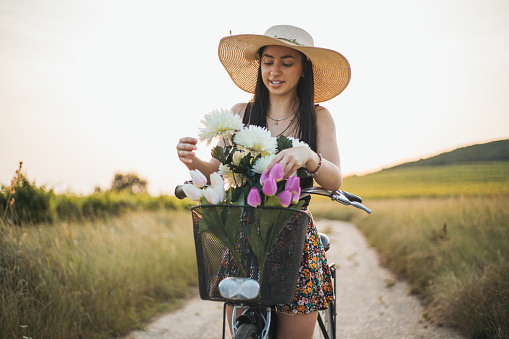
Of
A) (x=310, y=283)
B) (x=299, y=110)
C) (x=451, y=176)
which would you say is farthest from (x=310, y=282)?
(x=451, y=176)

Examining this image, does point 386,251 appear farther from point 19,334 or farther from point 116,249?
point 19,334

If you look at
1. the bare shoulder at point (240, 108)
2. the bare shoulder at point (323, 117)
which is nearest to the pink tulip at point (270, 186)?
the bare shoulder at point (323, 117)

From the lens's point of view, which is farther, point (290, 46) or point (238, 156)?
point (290, 46)

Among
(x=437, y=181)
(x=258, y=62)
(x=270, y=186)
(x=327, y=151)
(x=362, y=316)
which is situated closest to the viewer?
(x=270, y=186)

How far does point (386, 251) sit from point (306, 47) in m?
7.37

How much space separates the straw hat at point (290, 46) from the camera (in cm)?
248

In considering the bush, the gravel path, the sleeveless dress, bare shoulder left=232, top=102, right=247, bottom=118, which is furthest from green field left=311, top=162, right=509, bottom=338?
the bush

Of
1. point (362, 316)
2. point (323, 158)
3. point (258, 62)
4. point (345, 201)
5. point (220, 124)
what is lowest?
point (362, 316)

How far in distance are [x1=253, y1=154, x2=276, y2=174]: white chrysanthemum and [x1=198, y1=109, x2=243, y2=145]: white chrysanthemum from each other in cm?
19

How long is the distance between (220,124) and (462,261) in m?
4.48

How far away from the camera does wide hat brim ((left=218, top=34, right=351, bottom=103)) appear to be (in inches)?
98.2

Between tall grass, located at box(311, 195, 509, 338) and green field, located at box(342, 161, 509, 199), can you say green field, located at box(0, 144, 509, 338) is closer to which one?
tall grass, located at box(311, 195, 509, 338)

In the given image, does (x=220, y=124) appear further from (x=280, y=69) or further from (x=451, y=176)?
(x=451, y=176)

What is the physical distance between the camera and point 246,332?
5.62ft
